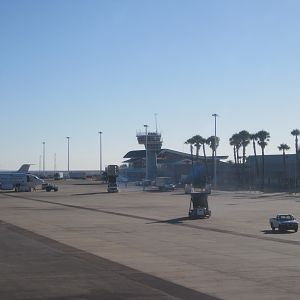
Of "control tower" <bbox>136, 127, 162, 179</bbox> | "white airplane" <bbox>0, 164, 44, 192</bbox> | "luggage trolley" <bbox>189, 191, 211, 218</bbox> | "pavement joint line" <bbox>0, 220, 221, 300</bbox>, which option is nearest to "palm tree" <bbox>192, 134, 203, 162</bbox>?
"control tower" <bbox>136, 127, 162, 179</bbox>

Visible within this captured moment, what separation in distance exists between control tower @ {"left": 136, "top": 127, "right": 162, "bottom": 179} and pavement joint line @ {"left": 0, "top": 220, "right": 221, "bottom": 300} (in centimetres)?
15801

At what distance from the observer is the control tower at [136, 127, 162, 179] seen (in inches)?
7575

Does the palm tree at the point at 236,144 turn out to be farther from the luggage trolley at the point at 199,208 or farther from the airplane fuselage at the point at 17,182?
the luggage trolley at the point at 199,208

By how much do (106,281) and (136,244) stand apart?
12757 millimetres

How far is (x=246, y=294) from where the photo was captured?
17156 millimetres

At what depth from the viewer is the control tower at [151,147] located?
19240cm

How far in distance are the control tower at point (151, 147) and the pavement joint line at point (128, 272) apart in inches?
6221

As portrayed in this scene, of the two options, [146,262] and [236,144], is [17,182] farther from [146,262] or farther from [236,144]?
[146,262]

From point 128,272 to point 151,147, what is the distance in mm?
171229

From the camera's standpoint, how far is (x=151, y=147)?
19275 cm

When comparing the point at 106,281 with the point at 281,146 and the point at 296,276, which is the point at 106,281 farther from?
the point at 281,146

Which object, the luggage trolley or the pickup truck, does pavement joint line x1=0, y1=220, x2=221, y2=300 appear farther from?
the luggage trolley

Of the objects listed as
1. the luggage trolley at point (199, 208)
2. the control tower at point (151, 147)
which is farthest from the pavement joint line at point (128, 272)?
the control tower at point (151, 147)

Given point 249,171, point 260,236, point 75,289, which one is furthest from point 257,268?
point 249,171
